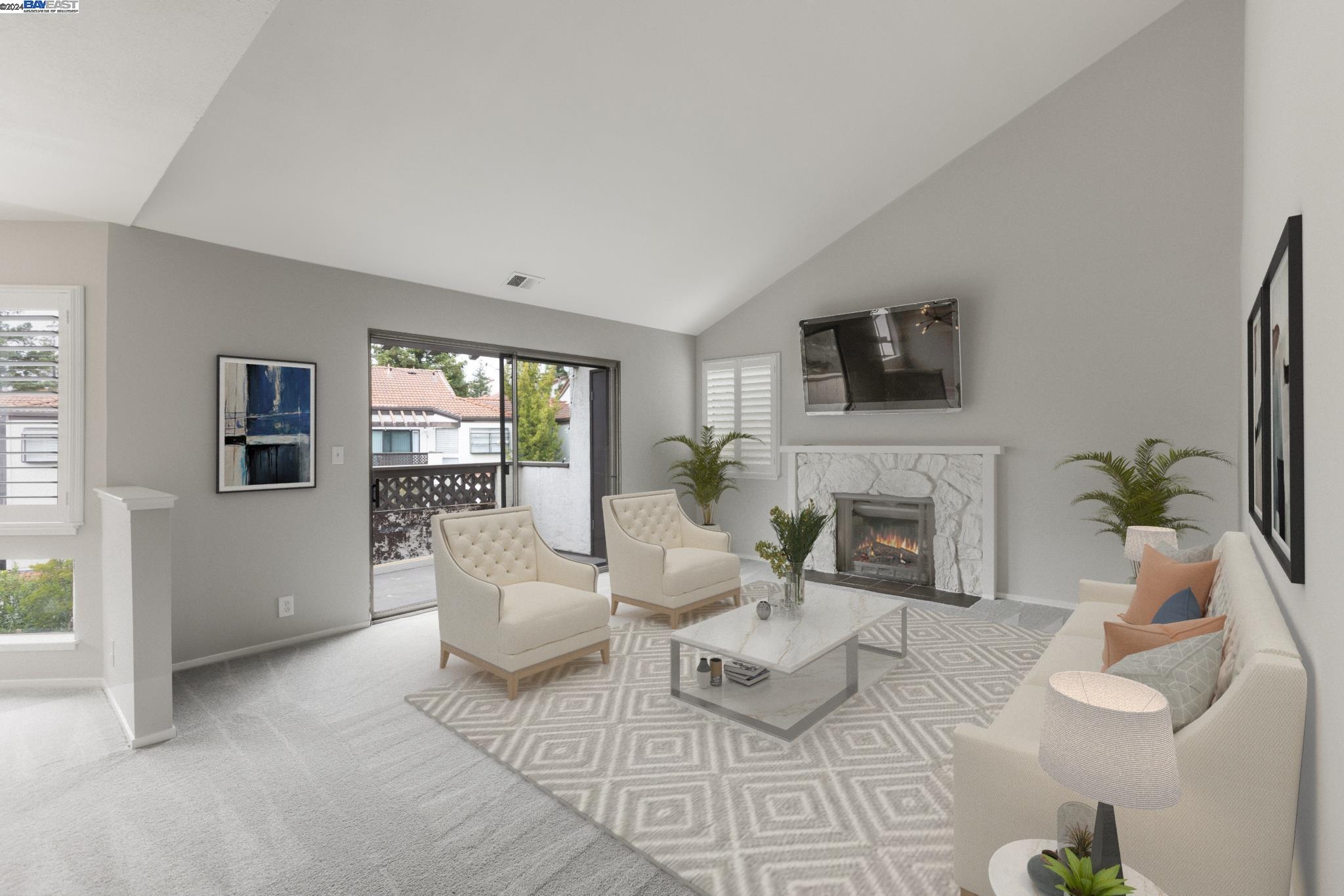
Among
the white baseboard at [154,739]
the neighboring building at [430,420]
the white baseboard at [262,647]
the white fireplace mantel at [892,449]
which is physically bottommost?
the white baseboard at [154,739]

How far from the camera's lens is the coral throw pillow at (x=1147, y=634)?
6.55 feet

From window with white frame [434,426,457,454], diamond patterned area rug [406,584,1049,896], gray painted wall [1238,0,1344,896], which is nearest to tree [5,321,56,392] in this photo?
window with white frame [434,426,457,454]

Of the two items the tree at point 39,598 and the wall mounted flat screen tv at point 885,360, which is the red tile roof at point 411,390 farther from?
the wall mounted flat screen tv at point 885,360

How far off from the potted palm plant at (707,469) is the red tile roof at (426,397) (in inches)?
84.1

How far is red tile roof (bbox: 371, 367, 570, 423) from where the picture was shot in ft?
16.8

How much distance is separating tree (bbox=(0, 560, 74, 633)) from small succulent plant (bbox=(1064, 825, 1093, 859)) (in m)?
5.03

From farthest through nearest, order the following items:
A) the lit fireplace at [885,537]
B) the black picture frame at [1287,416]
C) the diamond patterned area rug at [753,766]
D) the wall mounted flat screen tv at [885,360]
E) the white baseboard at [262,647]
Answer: the lit fireplace at [885,537]
the wall mounted flat screen tv at [885,360]
the white baseboard at [262,647]
the diamond patterned area rug at [753,766]
the black picture frame at [1287,416]

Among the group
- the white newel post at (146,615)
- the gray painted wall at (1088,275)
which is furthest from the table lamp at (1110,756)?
the gray painted wall at (1088,275)

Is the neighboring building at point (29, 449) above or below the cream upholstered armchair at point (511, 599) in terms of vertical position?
above

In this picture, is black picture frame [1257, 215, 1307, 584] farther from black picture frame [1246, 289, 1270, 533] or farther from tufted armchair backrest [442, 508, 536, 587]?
tufted armchair backrest [442, 508, 536, 587]

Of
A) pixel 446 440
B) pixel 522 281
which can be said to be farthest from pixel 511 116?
pixel 446 440

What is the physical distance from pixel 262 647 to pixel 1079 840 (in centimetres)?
471

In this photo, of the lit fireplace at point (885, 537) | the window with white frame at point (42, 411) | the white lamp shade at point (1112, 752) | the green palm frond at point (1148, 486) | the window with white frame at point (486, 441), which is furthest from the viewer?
the lit fireplace at point (885, 537)

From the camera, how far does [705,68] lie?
3895 millimetres
